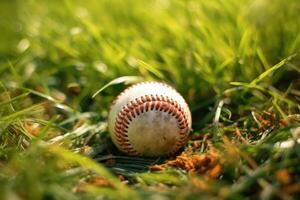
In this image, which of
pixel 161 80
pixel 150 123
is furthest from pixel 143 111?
pixel 161 80

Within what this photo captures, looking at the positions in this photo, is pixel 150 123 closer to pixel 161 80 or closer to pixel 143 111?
pixel 143 111

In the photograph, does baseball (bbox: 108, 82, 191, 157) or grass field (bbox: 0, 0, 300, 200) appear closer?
grass field (bbox: 0, 0, 300, 200)

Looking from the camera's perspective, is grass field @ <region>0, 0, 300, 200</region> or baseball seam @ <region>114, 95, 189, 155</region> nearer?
grass field @ <region>0, 0, 300, 200</region>

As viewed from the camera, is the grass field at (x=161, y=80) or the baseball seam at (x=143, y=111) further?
the baseball seam at (x=143, y=111)

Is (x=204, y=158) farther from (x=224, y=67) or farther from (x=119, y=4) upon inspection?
(x=119, y=4)

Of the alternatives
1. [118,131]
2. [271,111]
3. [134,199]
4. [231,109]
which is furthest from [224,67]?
[134,199]

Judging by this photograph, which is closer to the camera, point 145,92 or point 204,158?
point 204,158
